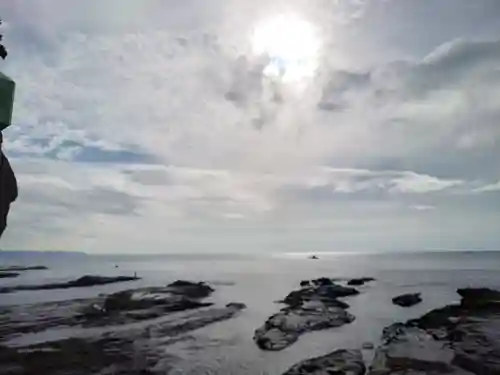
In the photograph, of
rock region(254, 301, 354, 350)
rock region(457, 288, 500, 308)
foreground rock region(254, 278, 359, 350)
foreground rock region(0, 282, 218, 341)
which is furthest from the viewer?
rock region(457, 288, 500, 308)

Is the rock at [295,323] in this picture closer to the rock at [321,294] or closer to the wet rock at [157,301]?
the rock at [321,294]

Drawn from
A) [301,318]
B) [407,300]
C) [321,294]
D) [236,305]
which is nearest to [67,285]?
[236,305]

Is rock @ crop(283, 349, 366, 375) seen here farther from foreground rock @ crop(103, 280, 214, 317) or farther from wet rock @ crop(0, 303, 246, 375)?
foreground rock @ crop(103, 280, 214, 317)

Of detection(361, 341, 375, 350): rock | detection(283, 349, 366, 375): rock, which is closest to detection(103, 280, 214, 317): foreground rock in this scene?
detection(361, 341, 375, 350): rock

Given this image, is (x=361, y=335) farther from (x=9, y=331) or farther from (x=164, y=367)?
(x=9, y=331)

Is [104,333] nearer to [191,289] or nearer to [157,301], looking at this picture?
[157,301]
